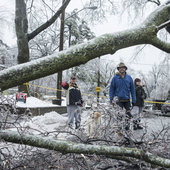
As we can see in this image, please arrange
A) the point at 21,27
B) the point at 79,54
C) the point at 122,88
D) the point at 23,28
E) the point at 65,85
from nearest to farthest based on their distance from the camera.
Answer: the point at 79,54
the point at 122,88
the point at 65,85
the point at 21,27
the point at 23,28

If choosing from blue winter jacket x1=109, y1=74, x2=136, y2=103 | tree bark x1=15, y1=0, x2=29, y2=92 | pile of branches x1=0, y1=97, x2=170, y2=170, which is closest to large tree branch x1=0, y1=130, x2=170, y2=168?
pile of branches x1=0, y1=97, x2=170, y2=170

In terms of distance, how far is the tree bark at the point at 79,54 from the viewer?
1.71 m

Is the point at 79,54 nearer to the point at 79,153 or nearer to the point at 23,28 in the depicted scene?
the point at 79,153

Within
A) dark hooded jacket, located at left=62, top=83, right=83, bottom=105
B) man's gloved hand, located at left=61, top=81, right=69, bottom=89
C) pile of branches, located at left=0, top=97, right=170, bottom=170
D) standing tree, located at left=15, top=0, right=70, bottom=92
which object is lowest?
pile of branches, located at left=0, top=97, right=170, bottom=170

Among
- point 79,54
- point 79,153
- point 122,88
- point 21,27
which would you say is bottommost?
point 79,153

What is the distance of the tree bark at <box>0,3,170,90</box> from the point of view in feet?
5.61

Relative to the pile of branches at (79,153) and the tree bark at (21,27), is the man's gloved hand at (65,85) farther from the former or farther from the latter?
the tree bark at (21,27)

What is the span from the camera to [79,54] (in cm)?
178

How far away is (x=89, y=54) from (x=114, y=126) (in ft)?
5.12

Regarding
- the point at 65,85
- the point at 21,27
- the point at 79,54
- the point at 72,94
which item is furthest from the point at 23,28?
the point at 79,54

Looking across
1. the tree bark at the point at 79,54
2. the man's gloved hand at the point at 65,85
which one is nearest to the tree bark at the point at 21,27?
the man's gloved hand at the point at 65,85

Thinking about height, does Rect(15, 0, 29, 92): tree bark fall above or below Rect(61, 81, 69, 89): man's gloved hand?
above

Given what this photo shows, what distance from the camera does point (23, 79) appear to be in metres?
1.72

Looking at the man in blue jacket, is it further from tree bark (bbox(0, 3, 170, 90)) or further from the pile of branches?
tree bark (bbox(0, 3, 170, 90))
